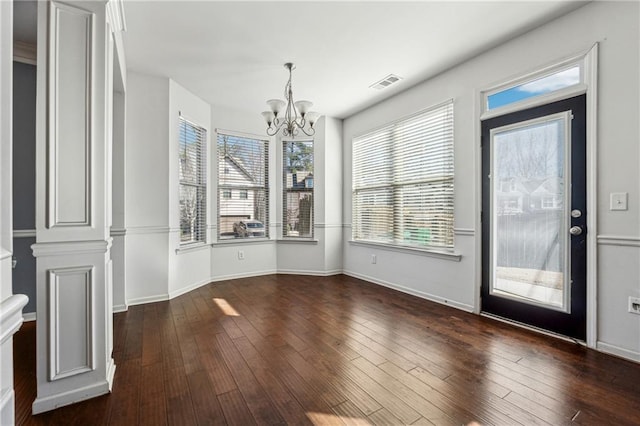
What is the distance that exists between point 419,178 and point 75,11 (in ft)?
11.6

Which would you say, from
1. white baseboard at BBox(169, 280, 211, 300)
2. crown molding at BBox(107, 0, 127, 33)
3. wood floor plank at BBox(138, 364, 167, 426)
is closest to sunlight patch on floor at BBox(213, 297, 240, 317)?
white baseboard at BBox(169, 280, 211, 300)

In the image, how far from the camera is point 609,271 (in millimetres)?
2275

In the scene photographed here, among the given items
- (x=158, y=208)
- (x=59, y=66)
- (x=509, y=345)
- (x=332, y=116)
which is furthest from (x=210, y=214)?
(x=509, y=345)

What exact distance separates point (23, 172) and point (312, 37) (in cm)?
310

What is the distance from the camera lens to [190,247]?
411 centimetres

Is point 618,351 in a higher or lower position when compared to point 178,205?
lower

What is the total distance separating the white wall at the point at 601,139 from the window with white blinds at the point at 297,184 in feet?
7.46

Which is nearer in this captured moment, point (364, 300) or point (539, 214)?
point (539, 214)

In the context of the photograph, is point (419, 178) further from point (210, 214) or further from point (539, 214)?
point (210, 214)

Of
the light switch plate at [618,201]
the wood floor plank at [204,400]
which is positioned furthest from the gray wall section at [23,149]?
the light switch plate at [618,201]

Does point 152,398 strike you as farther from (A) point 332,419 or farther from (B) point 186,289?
(B) point 186,289

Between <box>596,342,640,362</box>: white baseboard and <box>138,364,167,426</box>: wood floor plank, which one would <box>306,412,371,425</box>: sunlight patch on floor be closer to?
<box>138,364,167,426</box>: wood floor plank

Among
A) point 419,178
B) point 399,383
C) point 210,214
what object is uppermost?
point 419,178

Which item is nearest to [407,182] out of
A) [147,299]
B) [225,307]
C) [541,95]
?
[541,95]
